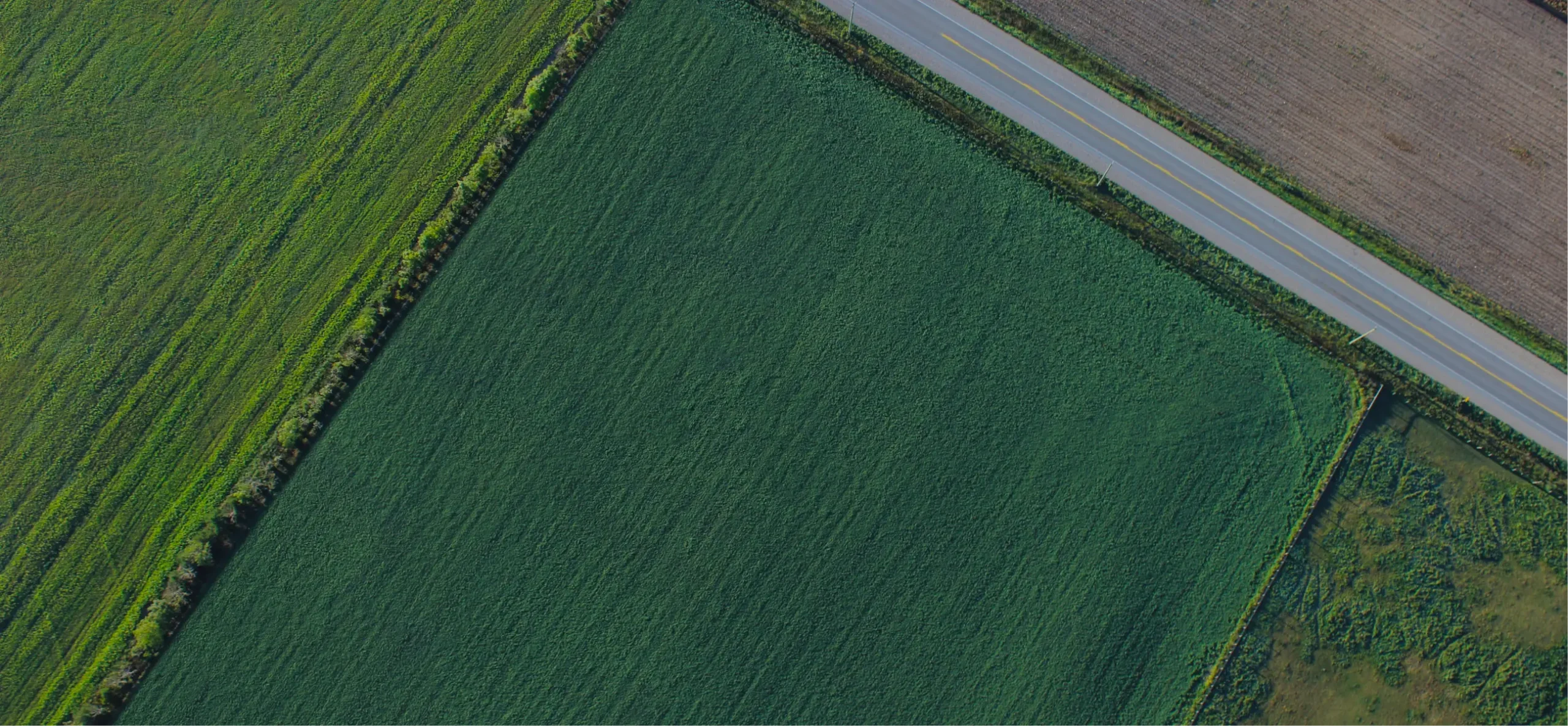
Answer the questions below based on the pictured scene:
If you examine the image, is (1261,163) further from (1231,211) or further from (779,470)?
(779,470)

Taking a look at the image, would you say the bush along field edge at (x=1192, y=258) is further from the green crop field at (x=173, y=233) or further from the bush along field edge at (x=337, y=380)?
the green crop field at (x=173, y=233)

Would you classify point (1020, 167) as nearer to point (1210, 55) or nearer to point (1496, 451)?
point (1210, 55)

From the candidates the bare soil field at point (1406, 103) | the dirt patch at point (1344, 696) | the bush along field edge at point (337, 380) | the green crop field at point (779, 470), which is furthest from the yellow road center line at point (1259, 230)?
the bush along field edge at point (337, 380)

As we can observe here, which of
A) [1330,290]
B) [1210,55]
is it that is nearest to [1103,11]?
[1210,55]

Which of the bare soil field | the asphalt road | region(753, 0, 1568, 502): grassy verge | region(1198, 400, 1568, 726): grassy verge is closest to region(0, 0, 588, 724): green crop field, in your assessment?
region(753, 0, 1568, 502): grassy verge

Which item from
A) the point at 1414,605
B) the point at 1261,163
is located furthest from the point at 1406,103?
the point at 1414,605

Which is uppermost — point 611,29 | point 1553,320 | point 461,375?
point 1553,320
